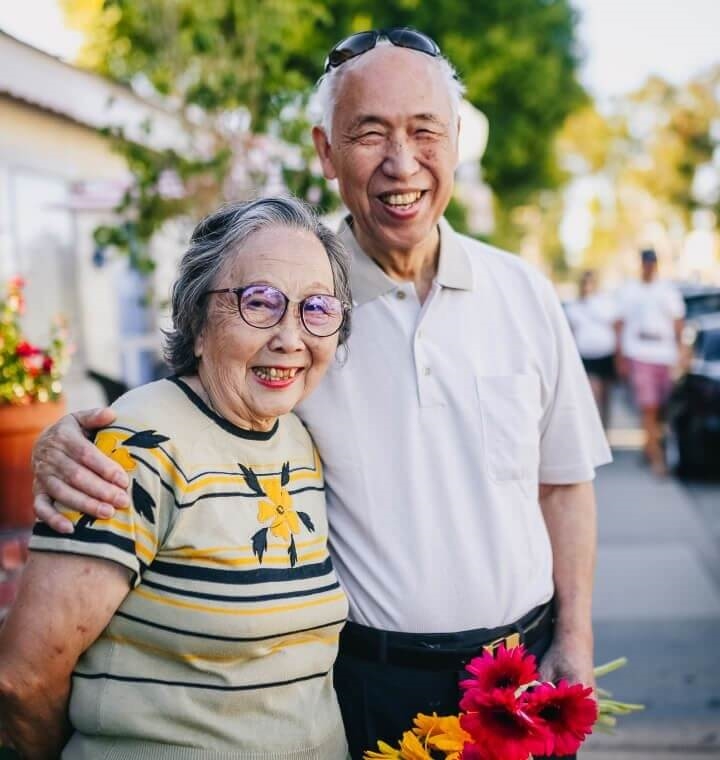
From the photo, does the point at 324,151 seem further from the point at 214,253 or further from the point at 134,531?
the point at 134,531

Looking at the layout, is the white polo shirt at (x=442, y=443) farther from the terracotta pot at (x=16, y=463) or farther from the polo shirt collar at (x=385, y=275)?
the terracotta pot at (x=16, y=463)

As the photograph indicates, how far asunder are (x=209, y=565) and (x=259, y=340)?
43 centimetres

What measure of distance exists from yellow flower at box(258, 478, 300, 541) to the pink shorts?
754 cm

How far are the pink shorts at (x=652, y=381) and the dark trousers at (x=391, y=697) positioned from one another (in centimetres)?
724

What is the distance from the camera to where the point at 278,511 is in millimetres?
1763

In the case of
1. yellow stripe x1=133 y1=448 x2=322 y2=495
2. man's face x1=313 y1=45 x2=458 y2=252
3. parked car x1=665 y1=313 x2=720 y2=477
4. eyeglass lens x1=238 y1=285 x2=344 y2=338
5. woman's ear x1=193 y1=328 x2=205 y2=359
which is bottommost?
parked car x1=665 y1=313 x2=720 y2=477

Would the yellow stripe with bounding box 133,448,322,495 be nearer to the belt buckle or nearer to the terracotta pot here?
the belt buckle

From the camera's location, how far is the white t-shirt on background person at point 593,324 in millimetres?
9641

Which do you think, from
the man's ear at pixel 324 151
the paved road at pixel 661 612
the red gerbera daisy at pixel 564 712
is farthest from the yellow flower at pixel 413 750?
the paved road at pixel 661 612

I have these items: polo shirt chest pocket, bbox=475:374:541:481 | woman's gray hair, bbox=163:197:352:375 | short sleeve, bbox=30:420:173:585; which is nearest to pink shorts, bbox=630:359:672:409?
polo shirt chest pocket, bbox=475:374:541:481

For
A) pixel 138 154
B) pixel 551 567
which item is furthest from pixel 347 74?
pixel 138 154

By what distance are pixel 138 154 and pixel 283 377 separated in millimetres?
4663

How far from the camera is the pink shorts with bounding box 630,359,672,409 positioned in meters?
8.80

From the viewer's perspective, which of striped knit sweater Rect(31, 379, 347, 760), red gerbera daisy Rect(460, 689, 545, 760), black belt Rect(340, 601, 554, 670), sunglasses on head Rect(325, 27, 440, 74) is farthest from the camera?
sunglasses on head Rect(325, 27, 440, 74)
